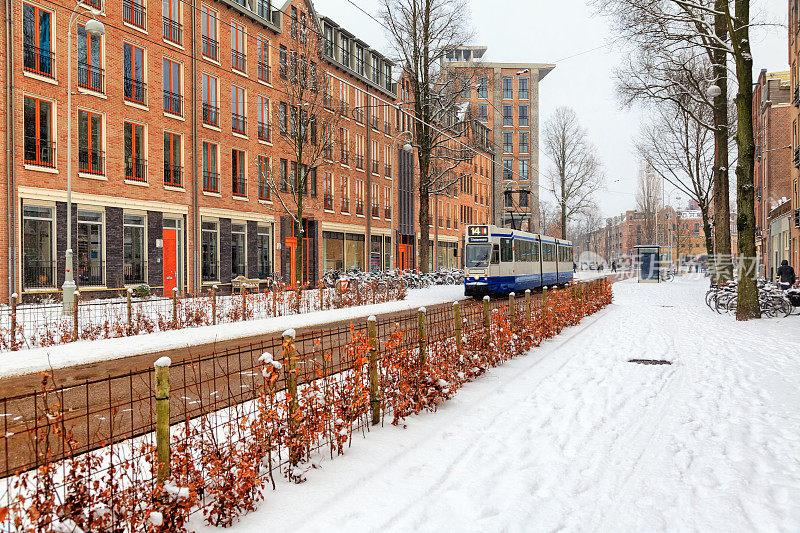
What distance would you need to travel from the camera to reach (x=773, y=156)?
5050 centimetres

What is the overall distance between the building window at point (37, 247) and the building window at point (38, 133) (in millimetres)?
1735

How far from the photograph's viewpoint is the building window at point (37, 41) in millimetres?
20719

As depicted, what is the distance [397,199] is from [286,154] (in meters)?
15.3

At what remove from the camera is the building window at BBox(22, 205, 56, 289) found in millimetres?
20603

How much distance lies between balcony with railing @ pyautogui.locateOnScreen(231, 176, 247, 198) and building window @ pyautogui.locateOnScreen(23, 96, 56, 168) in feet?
30.6

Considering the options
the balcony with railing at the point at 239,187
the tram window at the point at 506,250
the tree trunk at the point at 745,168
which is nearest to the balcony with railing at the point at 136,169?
the balcony with railing at the point at 239,187

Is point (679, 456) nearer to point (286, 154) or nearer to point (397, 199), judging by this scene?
point (286, 154)

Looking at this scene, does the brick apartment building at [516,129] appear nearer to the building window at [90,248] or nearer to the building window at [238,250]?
the building window at [238,250]

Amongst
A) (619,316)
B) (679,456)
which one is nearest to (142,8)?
(619,316)

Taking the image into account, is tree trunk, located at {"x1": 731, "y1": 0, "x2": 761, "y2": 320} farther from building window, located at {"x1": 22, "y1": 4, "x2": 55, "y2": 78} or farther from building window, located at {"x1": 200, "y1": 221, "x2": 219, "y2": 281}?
building window, located at {"x1": 22, "y1": 4, "x2": 55, "y2": 78}

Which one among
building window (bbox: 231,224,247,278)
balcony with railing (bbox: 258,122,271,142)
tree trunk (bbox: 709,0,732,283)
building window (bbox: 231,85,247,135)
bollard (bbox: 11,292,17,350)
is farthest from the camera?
balcony with railing (bbox: 258,122,271,142)

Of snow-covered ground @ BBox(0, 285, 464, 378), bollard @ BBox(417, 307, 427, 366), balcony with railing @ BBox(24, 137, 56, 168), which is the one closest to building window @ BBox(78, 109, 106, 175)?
balcony with railing @ BBox(24, 137, 56, 168)

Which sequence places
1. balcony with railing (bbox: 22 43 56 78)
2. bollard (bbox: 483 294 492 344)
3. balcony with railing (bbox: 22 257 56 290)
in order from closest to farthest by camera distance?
bollard (bbox: 483 294 492 344) < balcony with railing (bbox: 22 257 56 290) < balcony with railing (bbox: 22 43 56 78)

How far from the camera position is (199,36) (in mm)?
27547
